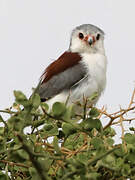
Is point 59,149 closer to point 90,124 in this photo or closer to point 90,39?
point 90,124

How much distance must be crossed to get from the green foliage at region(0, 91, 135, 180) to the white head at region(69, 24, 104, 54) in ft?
6.18

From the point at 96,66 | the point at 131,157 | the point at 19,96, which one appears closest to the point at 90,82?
the point at 96,66

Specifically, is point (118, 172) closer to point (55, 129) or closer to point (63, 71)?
point (55, 129)

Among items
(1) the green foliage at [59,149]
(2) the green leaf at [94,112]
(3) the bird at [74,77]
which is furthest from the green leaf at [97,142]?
(3) the bird at [74,77]

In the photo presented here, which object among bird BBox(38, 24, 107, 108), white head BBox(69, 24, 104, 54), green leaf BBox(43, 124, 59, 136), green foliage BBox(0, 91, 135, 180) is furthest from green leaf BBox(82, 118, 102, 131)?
white head BBox(69, 24, 104, 54)

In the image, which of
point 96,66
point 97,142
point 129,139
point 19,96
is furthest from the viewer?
point 96,66

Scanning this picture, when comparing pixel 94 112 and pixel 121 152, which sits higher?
pixel 94 112

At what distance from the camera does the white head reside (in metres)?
3.61

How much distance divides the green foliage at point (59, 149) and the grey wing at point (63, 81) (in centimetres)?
141

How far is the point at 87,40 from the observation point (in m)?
3.68

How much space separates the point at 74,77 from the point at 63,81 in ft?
0.32

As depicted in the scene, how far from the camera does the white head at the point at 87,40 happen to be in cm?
361

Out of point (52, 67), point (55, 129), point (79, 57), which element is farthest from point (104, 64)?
point (55, 129)

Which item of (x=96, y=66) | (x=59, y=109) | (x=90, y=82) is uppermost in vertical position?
(x=59, y=109)
